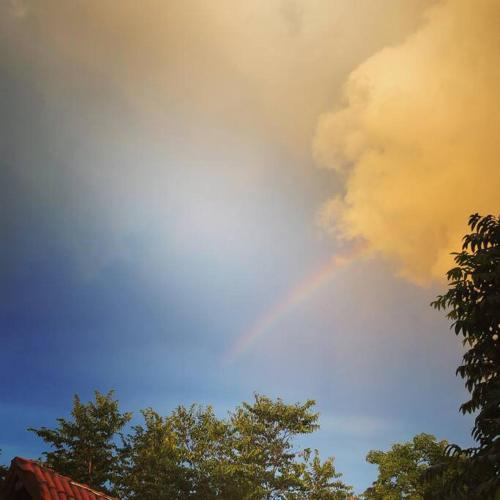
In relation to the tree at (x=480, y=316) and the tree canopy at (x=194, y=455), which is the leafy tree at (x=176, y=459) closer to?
the tree canopy at (x=194, y=455)

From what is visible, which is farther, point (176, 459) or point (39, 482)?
point (176, 459)

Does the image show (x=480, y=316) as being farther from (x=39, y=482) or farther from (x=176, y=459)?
(x=176, y=459)

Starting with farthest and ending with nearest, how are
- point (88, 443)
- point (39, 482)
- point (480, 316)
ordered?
point (88, 443)
point (480, 316)
point (39, 482)

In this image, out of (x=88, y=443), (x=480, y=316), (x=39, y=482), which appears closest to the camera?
(x=39, y=482)

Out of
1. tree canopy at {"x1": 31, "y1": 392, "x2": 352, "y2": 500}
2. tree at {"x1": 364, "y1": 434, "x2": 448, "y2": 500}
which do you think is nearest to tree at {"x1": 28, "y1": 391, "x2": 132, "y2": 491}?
tree canopy at {"x1": 31, "y1": 392, "x2": 352, "y2": 500}

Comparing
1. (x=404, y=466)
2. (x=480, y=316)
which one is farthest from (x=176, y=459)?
(x=480, y=316)

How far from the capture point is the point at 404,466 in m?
43.3

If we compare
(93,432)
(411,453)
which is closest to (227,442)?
(93,432)

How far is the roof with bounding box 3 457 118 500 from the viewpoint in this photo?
659 centimetres

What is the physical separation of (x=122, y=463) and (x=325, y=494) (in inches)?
787

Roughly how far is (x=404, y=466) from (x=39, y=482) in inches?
1769

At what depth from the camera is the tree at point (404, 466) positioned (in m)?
42.0

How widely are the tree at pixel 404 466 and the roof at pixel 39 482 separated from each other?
1644 inches

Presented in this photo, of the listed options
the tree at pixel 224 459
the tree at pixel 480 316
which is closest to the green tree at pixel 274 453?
the tree at pixel 224 459
